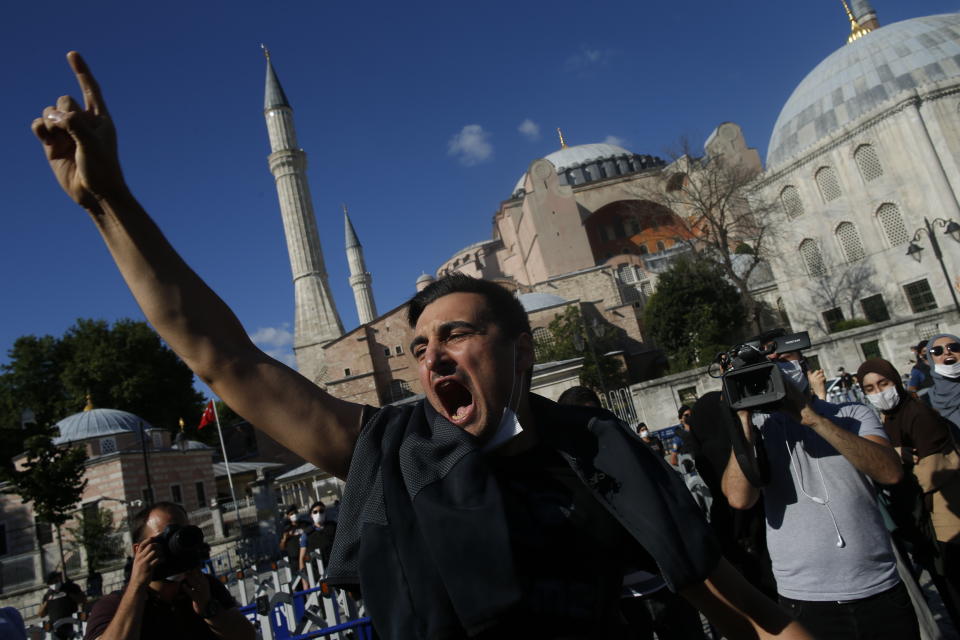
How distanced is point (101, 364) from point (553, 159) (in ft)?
122

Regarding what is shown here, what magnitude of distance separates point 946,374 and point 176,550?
4397 mm

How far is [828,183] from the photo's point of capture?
29500mm

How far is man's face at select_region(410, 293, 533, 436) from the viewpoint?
4.40 feet

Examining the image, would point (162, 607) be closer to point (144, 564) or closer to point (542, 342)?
point (144, 564)

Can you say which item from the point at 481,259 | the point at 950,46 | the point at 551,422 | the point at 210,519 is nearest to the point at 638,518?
the point at 551,422

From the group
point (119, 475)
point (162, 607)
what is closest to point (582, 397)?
point (162, 607)

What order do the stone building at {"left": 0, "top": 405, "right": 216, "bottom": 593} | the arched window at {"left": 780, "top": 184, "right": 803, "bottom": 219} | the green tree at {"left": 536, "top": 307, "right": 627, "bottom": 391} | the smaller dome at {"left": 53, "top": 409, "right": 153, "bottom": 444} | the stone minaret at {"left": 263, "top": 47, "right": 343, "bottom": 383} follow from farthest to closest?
the stone minaret at {"left": 263, "top": 47, "right": 343, "bottom": 383} → the arched window at {"left": 780, "top": 184, "right": 803, "bottom": 219} → the green tree at {"left": 536, "top": 307, "right": 627, "bottom": 391} → the smaller dome at {"left": 53, "top": 409, "right": 153, "bottom": 444} → the stone building at {"left": 0, "top": 405, "right": 216, "bottom": 593}

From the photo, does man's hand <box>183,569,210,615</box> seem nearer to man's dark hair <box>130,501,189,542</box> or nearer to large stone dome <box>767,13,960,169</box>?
man's dark hair <box>130,501,189,542</box>

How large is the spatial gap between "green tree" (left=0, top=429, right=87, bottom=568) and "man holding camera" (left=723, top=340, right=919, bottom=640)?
19.8 metres

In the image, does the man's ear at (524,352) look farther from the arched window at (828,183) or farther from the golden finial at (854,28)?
the golden finial at (854,28)

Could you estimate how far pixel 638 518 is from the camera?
1.20 meters

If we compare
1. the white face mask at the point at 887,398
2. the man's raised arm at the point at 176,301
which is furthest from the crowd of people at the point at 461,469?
the white face mask at the point at 887,398

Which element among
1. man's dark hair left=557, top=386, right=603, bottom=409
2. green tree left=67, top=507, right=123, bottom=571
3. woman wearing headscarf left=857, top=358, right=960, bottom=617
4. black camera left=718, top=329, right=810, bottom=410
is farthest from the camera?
green tree left=67, top=507, right=123, bottom=571

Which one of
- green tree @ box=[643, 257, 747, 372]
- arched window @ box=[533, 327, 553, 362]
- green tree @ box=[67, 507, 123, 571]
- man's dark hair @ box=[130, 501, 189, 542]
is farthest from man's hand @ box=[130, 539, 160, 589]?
arched window @ box=[533, 327, 553, 362]
